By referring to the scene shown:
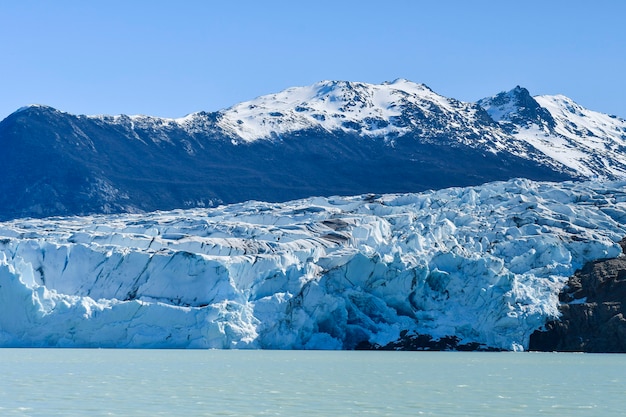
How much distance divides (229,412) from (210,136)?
109 metres

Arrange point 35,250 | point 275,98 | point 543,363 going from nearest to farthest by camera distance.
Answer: point 543,363
point 35,250
point 275,98

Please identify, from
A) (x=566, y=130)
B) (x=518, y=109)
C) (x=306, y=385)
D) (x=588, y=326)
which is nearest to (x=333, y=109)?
(x=518, y=109)

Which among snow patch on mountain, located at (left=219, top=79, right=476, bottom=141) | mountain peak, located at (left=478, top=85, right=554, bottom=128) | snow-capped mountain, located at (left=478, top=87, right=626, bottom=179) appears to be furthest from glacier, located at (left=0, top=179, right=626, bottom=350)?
mountain peak, located at (left=478, top=85, right=554, bottom=128)

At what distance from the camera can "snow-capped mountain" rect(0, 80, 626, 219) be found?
10831 cm

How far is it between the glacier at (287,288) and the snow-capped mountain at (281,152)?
5716 centimetres

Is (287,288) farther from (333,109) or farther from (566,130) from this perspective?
(566,130)

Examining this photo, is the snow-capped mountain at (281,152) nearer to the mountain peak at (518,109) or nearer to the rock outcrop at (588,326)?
the mountain peak at (518,109)

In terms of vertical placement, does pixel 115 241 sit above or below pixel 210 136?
below

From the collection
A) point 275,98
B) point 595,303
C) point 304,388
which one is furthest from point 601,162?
point 304,388

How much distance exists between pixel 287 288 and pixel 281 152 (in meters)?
81.8

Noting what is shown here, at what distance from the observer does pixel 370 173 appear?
119500 millimetres

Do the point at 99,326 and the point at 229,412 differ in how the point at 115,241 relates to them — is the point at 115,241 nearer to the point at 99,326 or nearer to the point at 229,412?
the point at 99,326

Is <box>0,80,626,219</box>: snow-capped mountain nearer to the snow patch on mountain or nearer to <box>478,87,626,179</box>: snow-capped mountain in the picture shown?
the snow patch on mountain

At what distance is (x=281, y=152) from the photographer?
125 meters
